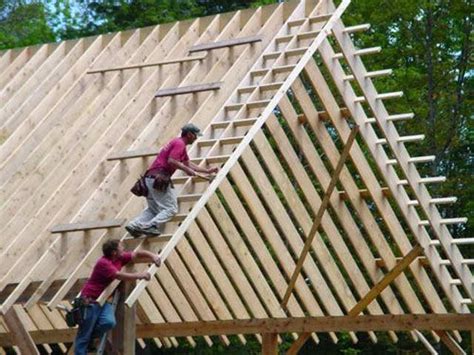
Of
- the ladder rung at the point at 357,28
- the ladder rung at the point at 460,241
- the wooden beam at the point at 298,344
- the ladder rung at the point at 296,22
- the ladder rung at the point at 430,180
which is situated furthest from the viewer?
the wooden beam at the point at 298,344

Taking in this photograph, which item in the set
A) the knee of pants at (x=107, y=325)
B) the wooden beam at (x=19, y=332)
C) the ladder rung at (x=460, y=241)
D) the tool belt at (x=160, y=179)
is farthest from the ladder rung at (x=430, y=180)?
the wooden beam at (x=19, y=332)

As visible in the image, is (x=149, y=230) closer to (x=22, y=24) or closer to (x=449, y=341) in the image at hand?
(x=449, y=341)

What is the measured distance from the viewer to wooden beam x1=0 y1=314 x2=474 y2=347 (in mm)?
15617

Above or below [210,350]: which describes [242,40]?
below

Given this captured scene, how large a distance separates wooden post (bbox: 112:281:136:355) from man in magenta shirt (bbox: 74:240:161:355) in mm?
232

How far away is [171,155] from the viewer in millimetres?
12398

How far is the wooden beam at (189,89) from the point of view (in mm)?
14003

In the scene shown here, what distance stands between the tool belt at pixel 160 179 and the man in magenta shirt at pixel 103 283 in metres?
0.67

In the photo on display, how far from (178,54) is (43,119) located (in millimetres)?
1821

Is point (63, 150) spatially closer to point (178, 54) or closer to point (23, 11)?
point (178, 54)

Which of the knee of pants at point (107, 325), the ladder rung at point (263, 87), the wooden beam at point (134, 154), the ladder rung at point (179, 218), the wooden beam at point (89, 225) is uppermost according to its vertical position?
the ladder rung at point (263, 87)

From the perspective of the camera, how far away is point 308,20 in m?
14.4

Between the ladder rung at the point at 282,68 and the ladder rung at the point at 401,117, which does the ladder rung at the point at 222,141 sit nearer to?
the ladder rung at the point at 282,68

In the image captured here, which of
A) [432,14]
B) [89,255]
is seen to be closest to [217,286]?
[89,255]
